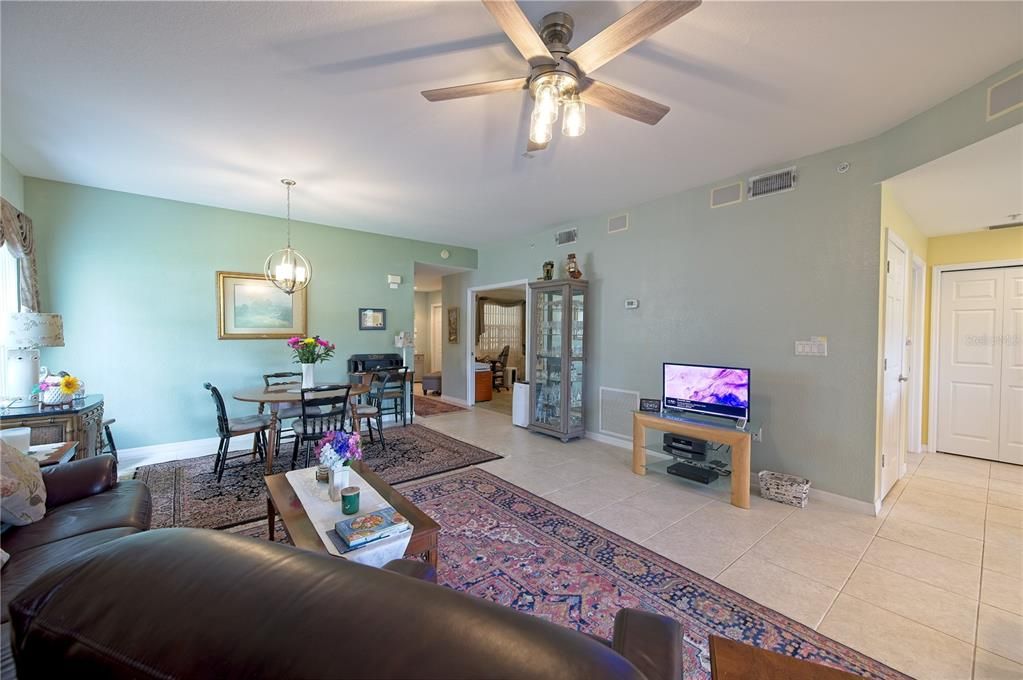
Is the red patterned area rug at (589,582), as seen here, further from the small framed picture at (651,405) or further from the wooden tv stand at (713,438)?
the small framed picture at (651,405)

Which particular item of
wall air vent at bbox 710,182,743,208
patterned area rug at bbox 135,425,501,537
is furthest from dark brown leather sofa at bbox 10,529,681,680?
wall air vent at bbox 710,182,743,208

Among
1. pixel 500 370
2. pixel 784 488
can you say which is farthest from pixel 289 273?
pixel 500 370

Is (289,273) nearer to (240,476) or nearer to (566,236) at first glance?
(240,476)

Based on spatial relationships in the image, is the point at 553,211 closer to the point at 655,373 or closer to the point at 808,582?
the point at 655,373

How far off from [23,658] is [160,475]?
13.1 feet

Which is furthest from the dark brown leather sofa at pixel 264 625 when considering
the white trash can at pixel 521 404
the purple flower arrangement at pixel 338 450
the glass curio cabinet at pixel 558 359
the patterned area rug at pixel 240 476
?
the white trash can at pixel 521 404

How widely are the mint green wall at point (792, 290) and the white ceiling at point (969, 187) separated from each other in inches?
4.9

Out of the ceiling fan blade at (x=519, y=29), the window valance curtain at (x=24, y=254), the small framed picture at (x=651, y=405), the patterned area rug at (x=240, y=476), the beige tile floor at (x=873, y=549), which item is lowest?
the beige tile floor at (x=873, y=549)

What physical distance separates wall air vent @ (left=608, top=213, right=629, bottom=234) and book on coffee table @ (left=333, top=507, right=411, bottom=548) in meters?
3.87

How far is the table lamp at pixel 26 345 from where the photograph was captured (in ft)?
9.18

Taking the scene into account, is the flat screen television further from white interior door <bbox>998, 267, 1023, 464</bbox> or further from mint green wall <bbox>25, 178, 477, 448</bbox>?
mint green wall <bbox>25, 178, 477, 448</bbox>

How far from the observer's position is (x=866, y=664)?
159 centimetres

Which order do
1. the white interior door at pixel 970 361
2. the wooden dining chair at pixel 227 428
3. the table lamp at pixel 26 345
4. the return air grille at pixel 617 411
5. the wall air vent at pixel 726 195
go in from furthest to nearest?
the return air grille at pixel 617 411 → the white interior door at pixel 970 361 → the wall air vent at pixel 726 195 → the wooden dining chair at pixel 227 428 → the table lamp at pixel 26 345

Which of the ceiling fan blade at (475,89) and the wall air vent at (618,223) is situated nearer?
the ceiling fan blade at (475,89)
